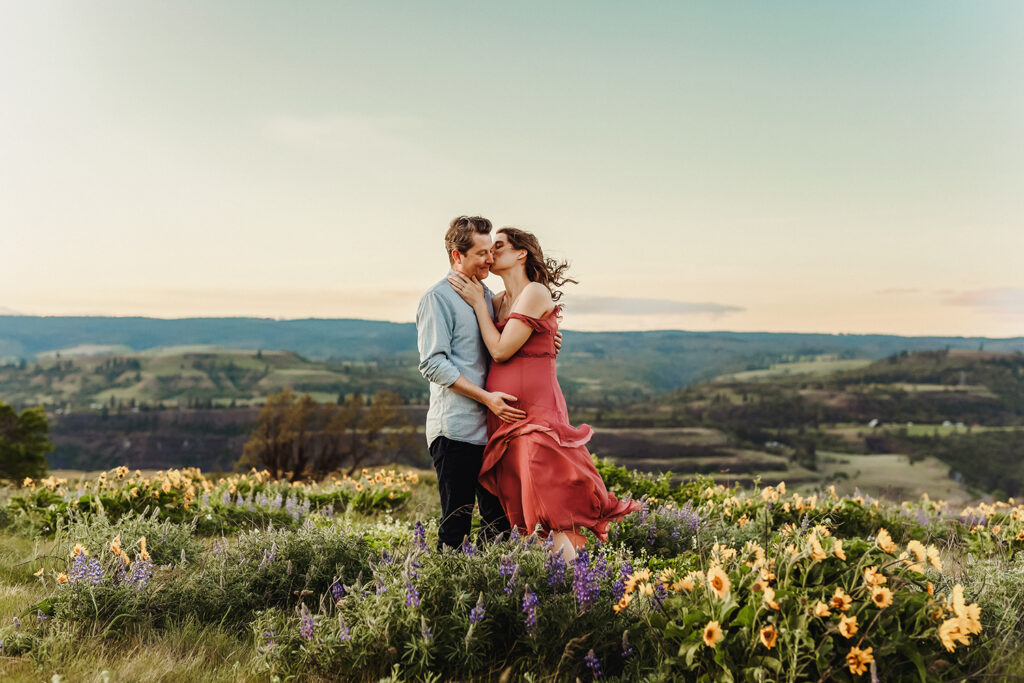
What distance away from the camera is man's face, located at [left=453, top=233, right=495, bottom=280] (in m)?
5.20

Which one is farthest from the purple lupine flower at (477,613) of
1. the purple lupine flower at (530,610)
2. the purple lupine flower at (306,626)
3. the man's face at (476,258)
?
the man's face at (476,258)

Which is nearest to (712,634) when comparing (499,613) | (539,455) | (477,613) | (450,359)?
(477,613)

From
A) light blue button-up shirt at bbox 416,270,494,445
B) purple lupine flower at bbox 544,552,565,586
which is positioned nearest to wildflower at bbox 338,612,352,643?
purple lupine flower at bbox 544,552,565,586

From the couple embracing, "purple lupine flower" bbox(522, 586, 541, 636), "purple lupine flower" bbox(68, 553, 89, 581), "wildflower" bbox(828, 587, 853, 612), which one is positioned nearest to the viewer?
"wildflower" bbox(828, 587, 853, 612)

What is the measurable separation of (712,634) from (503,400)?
2.41 meters

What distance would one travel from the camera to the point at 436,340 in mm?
5047

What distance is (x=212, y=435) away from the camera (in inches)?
3351

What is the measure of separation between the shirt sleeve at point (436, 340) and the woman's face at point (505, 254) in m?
0.56

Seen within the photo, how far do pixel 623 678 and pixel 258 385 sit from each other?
125994 millimetres

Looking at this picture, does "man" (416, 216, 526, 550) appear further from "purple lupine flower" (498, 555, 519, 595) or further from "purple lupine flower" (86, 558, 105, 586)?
"purple lupine flower" (86, 558, 105, 586)

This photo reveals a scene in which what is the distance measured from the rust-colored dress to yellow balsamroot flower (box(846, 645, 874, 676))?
7.71ft

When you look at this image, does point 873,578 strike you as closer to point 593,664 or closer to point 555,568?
point 593,664

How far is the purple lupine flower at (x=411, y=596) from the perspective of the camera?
12.6 feet

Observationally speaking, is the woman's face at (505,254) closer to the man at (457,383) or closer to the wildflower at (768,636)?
the man at (457,383)
